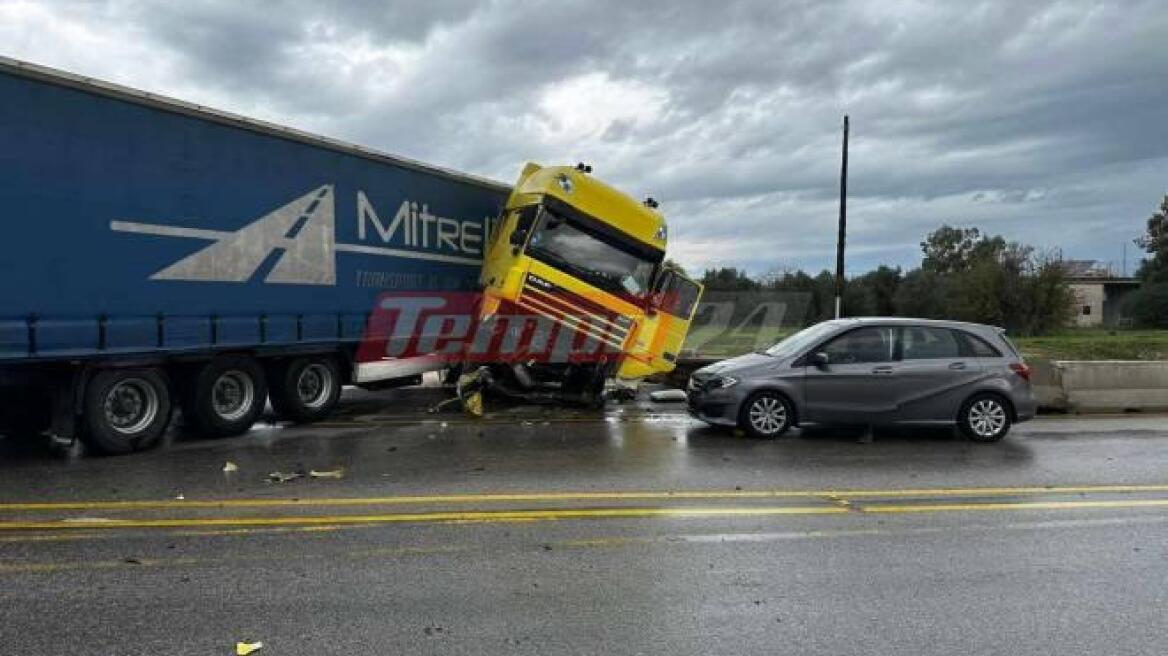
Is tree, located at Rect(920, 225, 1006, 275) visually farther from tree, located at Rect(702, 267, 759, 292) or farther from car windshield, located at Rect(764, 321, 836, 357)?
car windshield, located at Rect(764, 321, 836, 357)

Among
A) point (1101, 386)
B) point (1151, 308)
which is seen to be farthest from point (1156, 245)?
point (1101, 386)

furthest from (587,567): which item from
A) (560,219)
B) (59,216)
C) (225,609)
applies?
(560,219)

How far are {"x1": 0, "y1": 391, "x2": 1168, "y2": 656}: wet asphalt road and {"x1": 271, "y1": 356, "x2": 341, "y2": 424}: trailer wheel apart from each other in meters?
1.62

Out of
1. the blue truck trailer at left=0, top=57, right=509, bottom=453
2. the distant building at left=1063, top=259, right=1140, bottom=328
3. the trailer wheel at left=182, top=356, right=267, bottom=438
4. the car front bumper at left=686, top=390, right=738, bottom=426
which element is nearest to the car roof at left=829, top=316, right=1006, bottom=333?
the car front bumper at left=686, top=390, right=738, bottom=426

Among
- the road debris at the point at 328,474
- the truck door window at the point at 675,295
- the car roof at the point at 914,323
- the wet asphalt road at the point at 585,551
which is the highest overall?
the truck door window at the point at 675,295

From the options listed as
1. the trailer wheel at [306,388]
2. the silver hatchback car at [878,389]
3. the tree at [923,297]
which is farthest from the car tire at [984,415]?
the tree at [923,297]

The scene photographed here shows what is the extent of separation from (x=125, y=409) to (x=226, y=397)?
50.2 inches

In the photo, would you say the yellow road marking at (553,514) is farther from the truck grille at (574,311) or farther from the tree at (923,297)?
the tree at (923,297)

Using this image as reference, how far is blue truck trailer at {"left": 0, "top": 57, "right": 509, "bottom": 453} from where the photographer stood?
287 inches

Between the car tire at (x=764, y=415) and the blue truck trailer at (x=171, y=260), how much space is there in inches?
214

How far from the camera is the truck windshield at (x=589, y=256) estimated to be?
38.1 ft

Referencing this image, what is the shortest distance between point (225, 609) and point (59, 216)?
5086mm

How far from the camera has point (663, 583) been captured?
459 cm

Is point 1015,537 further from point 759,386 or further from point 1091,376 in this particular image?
point 1091,376
